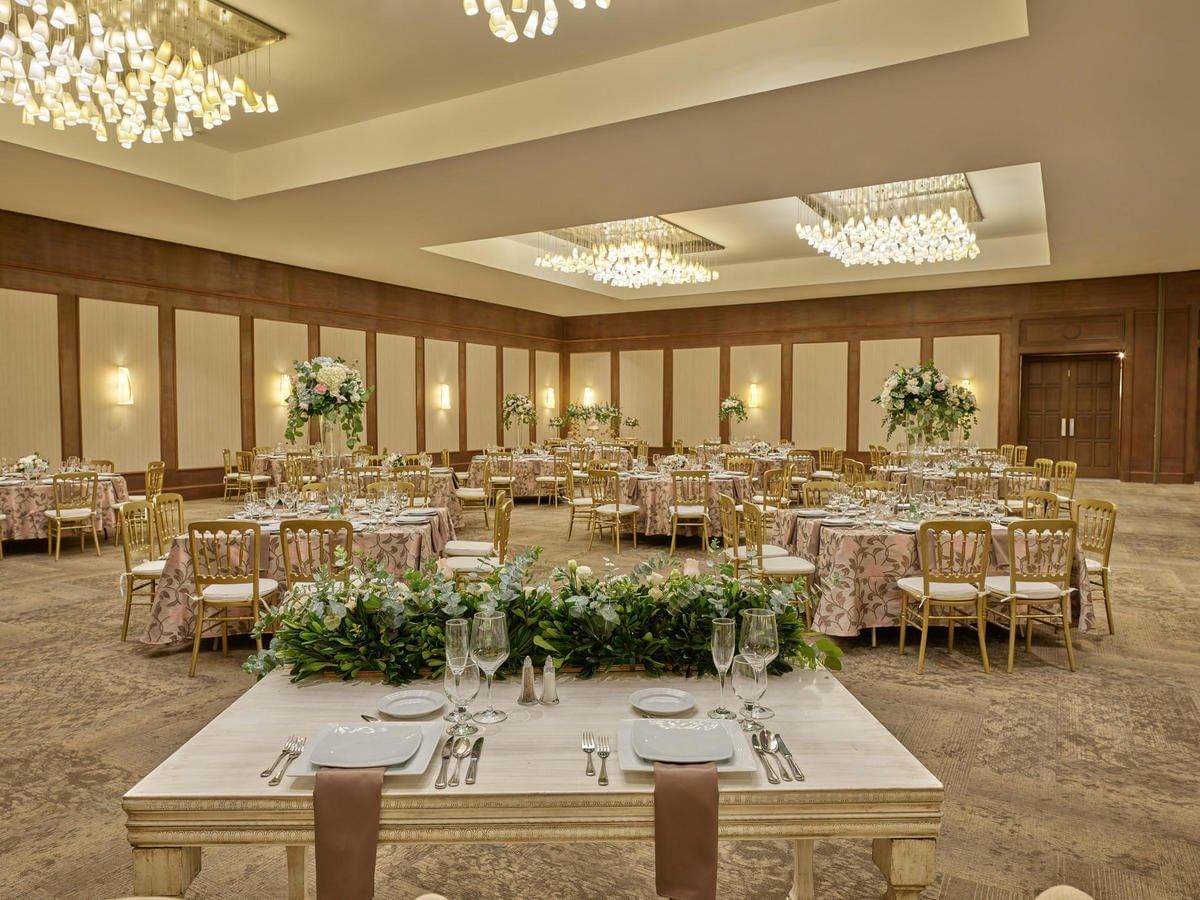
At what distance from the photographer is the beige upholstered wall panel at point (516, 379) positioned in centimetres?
1770

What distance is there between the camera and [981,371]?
49.9 ft

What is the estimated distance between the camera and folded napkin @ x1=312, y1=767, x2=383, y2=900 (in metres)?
1.43

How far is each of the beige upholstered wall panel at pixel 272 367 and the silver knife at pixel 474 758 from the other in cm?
1198

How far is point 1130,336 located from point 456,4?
43.7 ft

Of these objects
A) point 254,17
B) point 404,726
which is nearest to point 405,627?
point 404,726

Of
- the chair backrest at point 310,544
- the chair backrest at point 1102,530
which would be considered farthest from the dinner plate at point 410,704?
the chair backrest at point 1102,530

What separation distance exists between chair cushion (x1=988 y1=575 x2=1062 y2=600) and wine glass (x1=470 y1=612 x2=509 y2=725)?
372 centimetres

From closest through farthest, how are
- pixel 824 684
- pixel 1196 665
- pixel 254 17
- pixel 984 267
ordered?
pixel 824 684
pixel 1196 665
pixel 254 17
pixel 984 267

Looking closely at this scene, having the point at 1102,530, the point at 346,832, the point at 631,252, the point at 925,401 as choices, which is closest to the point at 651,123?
the point at 925,401

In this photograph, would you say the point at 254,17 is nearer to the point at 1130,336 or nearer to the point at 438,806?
the point at 438,806

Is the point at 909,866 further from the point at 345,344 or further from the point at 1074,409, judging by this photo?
the point at 1074,409

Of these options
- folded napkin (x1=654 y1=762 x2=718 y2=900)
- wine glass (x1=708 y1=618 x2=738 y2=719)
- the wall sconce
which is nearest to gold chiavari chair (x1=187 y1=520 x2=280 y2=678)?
wine glass (x1=708 y1=618 x2=738 y2=719)

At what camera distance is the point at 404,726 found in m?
1.69

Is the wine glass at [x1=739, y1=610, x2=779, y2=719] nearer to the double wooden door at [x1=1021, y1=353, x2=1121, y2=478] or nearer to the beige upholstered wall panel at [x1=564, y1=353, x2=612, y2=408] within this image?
the double wooden door at [x1=1021, y1=353, x2=1121, y2=478]
